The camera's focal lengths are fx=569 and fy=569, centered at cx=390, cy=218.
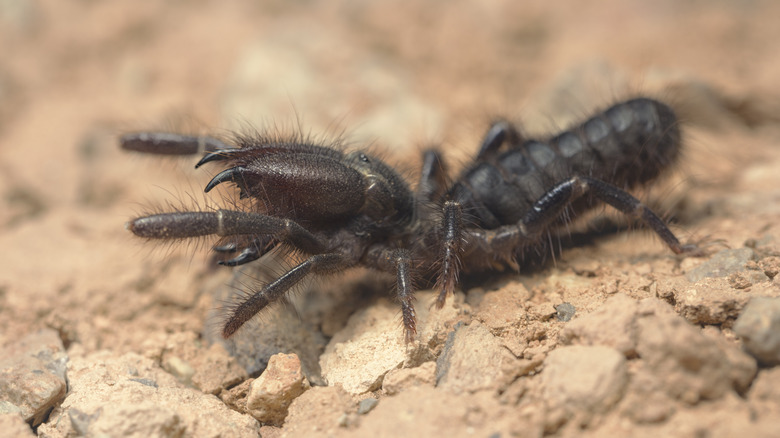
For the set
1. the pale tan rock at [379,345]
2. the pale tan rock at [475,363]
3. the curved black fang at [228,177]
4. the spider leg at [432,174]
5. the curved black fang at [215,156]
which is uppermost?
the curved black fang at [215,156]

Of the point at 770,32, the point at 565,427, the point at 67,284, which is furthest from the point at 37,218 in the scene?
the point at 770,32

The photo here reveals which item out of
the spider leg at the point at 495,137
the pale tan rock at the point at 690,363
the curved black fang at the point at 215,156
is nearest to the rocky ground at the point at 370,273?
the pale tan rock at the point at 690,363

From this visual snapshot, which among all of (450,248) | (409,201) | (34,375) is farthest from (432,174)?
(34,375)

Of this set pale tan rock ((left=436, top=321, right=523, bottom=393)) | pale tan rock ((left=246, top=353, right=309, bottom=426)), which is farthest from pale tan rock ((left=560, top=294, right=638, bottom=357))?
pale tan rock ((left=246, top=353, right=309, bottom=426))

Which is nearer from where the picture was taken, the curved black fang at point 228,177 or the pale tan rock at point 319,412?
the pale tan rock at point 319,412

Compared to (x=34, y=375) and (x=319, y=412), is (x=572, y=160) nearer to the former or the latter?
(x=319, y=412)

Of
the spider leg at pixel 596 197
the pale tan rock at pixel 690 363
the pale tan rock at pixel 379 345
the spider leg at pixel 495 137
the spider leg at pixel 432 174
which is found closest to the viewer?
the pale tan rock at pixel 690 363

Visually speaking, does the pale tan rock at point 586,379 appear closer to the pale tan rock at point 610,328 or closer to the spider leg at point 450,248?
the pale tan rock at point 610,328

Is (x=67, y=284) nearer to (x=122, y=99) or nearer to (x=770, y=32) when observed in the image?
(x=122, y=99)
